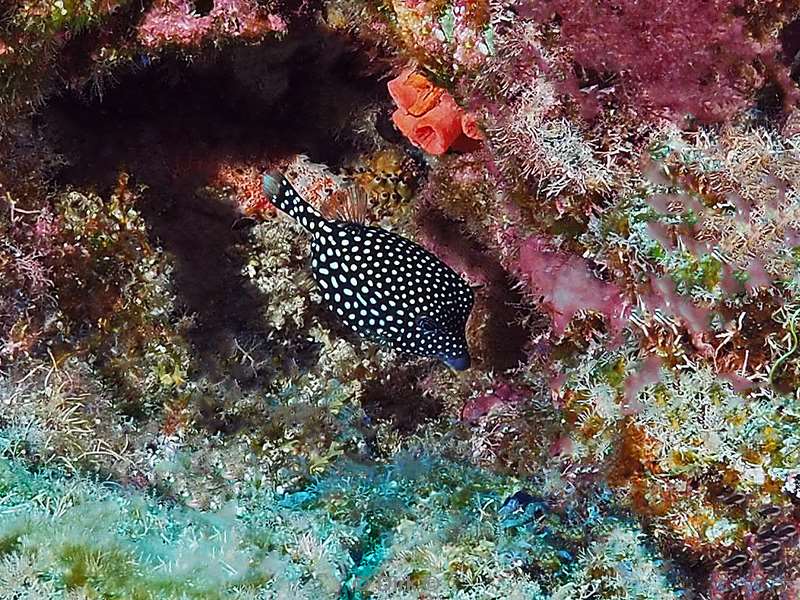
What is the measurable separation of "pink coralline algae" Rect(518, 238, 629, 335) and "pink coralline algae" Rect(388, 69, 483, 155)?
745 millimetres

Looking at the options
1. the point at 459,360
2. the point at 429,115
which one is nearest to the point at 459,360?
the point at 459,360

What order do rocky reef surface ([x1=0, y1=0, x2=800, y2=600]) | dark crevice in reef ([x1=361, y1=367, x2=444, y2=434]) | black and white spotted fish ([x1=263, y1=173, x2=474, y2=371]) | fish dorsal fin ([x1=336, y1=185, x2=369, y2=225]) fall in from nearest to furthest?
rocky reef surface ([x1=0, y1=0, x2=800, y2=600]) → black and white spotted fish ([x1=263, y1=173, x2=474, y2=371]) → fish dorsal fin ([x1=336, y1=185, x2=369, y2=225]) → dark crevice in reef ([x1=361, y1=367, x2=444, y2=434])

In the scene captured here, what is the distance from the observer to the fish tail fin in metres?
3.56

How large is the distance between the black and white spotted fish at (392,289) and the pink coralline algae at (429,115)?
680 mm

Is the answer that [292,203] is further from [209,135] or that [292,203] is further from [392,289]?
[209,135]

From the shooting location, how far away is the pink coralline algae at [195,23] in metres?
3.38

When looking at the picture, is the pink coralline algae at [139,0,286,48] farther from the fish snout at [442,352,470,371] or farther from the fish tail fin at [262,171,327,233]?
the fish snout at [442,352,470,371]

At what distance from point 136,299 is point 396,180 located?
1.81 metres

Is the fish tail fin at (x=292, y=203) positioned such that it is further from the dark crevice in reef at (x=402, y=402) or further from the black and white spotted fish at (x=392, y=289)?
the dark crevice in reef at (x=402, y=402)

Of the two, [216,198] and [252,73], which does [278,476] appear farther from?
[252,73]

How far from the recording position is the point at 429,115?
Answer: 146 inches

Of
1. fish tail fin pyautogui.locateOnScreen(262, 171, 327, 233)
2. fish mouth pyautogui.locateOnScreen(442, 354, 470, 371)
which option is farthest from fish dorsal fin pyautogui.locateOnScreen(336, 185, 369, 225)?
fish mouth pyautogui.locateOnScreen(442, 354, 470, 371)

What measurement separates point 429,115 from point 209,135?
1.52 metres

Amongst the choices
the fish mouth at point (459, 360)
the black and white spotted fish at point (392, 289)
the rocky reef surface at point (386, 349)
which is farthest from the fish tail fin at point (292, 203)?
the fish mouth at point (459, 360)
